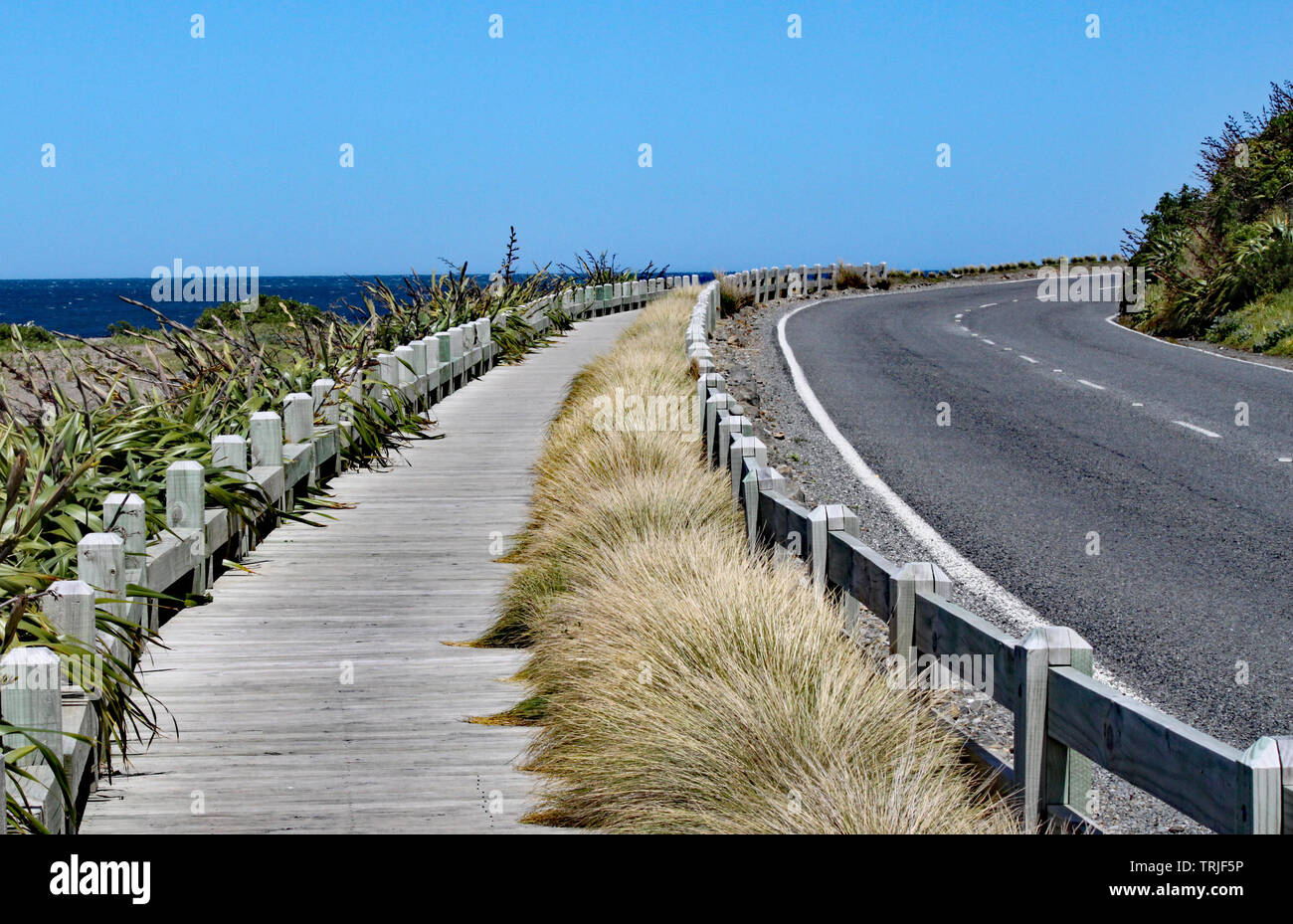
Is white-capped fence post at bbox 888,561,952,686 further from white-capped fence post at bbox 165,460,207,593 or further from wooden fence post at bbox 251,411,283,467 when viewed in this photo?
wooden fence post at bbox 251,411,283,467

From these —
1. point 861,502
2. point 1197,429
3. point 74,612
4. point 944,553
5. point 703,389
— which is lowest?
point 944,553

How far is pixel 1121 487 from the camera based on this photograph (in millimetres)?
10414

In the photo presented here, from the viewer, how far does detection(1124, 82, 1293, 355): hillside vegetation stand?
23.5m

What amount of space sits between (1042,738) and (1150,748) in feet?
1.82

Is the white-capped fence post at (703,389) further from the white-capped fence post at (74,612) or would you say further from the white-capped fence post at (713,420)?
the white-capped fence post at (74,612)

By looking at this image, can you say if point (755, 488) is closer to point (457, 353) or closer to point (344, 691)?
point (344, 691)

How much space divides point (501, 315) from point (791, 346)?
5.11 m

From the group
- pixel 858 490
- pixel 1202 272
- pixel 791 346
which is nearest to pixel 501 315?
pixel 791 346

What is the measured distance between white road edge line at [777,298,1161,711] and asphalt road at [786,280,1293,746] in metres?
0.09

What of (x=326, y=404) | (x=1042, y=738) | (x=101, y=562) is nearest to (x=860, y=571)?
(x=1042, y=738)

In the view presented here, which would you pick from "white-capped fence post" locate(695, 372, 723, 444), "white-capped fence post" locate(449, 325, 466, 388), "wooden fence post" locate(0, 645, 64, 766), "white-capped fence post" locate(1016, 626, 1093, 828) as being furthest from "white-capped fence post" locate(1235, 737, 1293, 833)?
"white-capped fence post" locate(449, 325, 466, 388)

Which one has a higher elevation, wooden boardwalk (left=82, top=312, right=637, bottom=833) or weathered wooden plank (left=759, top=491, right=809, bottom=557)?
weathered wooden plank (left=759, top=491, right=809, bottom=557)

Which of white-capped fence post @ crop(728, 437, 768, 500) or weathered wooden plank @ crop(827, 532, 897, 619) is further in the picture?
white-capped fence post @ crop(728, 437, 768, 500)
